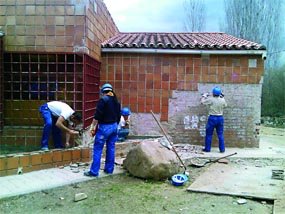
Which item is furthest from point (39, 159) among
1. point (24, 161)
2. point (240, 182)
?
point (240, 182)

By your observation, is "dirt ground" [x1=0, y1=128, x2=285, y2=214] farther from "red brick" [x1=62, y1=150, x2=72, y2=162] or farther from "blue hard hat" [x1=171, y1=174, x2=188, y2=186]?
"red brick" [x1=62, y1=150, x2=72, y2=162]

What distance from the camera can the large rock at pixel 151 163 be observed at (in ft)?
A: 21.0

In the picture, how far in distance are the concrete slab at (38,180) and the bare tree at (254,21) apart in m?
21.6

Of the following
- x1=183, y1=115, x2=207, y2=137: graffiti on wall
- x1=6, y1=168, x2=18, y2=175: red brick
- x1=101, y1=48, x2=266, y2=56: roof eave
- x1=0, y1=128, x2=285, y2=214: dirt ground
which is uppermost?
x1=101, y1=48, x2=266, y2=56: roof eave

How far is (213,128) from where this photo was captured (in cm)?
950

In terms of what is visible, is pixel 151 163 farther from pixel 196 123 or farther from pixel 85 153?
pixel 196 123

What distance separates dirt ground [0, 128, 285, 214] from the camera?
4.97 meters

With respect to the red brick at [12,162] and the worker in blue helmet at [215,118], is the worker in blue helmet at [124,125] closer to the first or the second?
the worker in blue helmet at [215,118]

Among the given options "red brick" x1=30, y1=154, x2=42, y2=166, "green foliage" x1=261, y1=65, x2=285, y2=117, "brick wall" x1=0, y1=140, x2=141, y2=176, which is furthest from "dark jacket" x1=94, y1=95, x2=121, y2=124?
"green foliage" x1=261, y1=65, x2=285, y2=117

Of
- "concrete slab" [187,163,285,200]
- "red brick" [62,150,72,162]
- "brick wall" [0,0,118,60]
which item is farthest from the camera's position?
"brick wall" [0,0,118,60]

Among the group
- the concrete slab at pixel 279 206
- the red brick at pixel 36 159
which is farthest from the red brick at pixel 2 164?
the concrete slab at pixel 279 206

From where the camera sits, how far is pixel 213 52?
9930 mm

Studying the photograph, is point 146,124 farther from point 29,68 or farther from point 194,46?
point 29,68

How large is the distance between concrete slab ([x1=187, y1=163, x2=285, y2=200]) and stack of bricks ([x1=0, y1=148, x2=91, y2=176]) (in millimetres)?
2568
